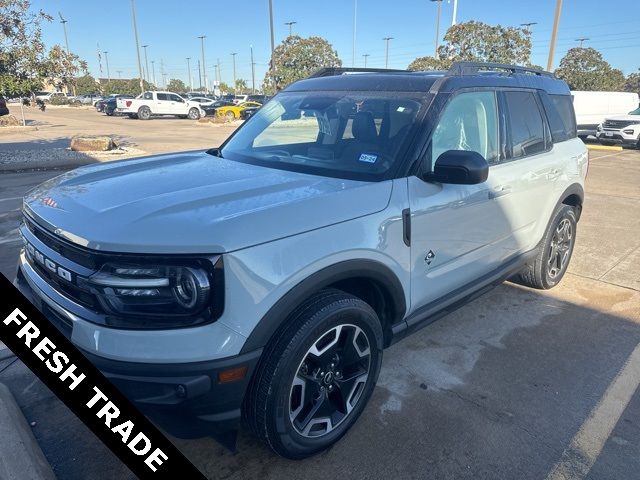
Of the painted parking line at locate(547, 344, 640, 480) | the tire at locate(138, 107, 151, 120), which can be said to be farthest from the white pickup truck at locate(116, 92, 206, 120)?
the painted parking line at locate(547, 344, 640, 480)

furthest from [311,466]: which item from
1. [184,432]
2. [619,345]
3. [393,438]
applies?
[619,345]

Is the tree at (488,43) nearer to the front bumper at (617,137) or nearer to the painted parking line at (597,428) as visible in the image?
the front bumper at (617,137)

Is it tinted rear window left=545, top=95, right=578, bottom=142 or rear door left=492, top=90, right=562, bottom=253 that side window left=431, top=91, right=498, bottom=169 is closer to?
rear door left=492, top=90, right=562, bottom=253

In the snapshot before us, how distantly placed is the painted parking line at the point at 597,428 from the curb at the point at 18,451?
2.43 metres

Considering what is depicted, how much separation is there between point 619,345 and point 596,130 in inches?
815

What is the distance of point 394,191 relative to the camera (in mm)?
2566

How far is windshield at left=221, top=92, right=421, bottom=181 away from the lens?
282 centimetres

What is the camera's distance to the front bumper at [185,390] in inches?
73.2

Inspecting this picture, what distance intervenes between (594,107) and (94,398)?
2439 centimetres

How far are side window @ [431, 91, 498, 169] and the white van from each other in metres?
20.1

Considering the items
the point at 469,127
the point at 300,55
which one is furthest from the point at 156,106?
the point at 469,127

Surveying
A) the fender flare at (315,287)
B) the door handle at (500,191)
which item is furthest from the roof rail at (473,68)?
the fender flare at (315,287)

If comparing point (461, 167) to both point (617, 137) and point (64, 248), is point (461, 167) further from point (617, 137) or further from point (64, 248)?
point (617, 137)

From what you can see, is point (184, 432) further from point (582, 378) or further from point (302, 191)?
point (582, 378)
